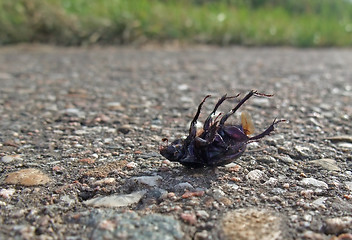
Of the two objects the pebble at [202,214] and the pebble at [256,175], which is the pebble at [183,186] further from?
the pebble at [256,175]

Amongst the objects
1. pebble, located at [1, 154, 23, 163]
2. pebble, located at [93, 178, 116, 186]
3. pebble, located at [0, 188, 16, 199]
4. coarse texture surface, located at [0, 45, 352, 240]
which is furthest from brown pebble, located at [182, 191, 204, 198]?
pebble, located at [1, 154, 23, 163]

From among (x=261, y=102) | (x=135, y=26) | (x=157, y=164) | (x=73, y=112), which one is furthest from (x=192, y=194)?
(x=135, y=26)

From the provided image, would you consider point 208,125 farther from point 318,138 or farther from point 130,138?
point 318,138

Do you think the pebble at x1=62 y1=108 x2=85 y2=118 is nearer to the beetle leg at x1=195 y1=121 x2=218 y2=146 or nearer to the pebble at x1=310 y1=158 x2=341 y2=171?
the beetle leg at x1=195 y1=121 x2=218 y2=146

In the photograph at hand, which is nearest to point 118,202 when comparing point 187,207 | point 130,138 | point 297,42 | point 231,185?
point 187,207

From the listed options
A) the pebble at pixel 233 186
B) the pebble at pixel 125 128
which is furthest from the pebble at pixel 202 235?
the pebble at pixel 125 128

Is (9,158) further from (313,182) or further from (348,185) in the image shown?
(348,185)
